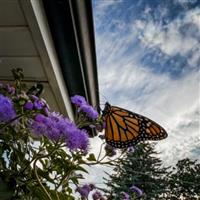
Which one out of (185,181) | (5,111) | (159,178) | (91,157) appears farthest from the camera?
(185,181)

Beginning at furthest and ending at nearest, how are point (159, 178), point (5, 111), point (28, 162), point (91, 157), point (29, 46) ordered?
point (159, 178), point (29, 46), point (91, 157), point (28, 162), point (5, 111)

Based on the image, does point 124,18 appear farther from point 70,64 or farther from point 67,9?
point 67,9

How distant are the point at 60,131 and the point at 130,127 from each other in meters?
1.24

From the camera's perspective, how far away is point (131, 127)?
227 centimetres

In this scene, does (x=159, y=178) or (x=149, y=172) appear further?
(x=159, y=178)

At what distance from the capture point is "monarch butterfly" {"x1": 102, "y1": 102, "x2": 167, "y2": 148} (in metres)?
2.09

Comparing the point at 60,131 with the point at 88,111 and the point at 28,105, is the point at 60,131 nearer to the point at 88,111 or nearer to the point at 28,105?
the point at 28,105

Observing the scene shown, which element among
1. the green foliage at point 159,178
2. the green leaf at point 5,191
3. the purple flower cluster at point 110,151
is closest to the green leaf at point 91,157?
the purple flower cluster at point 110,151

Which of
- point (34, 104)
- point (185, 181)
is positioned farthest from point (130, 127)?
point (185, 181)

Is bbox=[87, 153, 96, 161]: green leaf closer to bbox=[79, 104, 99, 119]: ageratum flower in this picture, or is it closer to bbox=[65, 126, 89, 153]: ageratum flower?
bbox=[79, 104, 99, 119]: ageratum flower

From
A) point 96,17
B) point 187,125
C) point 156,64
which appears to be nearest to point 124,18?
point 96,17

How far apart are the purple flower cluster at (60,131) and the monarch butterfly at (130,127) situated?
0.85m

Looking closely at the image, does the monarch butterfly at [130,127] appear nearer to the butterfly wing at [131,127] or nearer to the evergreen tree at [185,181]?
the butterfly wing at [131,127]

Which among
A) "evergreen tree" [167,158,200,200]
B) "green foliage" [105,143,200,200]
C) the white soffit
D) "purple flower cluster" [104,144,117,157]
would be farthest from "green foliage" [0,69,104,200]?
"evergreen tree" [167,158,200,200]
